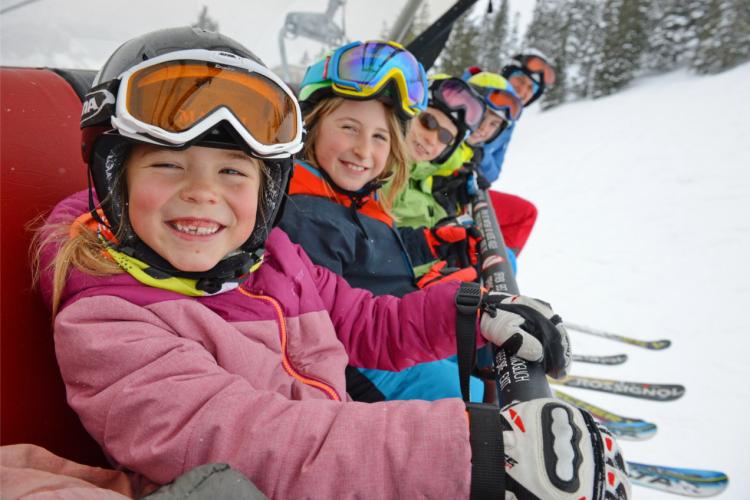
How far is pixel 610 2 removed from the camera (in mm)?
31969

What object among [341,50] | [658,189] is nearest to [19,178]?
[341,50]

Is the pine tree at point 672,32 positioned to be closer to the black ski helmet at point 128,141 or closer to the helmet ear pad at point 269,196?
the helmet ear pad at point 269,196

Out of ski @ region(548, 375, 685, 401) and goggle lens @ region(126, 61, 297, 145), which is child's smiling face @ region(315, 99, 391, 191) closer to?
goggle lens @ region(126, 61, 297, 145)

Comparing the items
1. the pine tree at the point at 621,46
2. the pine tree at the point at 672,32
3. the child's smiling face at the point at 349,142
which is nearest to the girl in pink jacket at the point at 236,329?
the child's smiling face at the point at 349,142

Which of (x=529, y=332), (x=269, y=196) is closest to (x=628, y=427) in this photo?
(x=529, y=332)

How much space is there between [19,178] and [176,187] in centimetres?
54

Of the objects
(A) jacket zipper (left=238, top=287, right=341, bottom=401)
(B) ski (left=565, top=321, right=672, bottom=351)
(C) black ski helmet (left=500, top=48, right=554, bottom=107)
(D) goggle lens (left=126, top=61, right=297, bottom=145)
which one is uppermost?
(C) black ski helmet (left=500, top=48, right=554, bottom=107)

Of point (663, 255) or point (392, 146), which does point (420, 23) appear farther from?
point (663, 255)

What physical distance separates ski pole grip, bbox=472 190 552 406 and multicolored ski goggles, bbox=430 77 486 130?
0.68 metres

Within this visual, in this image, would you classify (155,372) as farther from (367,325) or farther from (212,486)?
(367,325)

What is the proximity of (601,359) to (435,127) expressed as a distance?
11.1 feet

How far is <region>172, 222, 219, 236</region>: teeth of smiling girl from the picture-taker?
4.02ft

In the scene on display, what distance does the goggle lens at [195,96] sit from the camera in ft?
3.95

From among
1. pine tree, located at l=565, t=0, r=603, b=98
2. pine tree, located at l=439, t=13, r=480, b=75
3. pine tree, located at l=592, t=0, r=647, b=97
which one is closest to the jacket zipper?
pine tree, located at l=439, t=13, r=480, b=75
